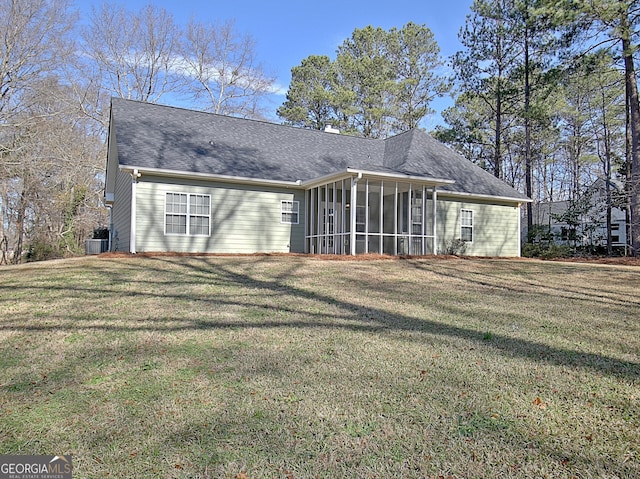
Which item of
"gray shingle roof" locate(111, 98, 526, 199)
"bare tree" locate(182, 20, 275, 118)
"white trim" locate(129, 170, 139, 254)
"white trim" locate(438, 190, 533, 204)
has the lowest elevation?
"white trim" locate(129, 170, 139, 254)

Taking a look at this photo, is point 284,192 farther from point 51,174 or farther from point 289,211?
point 51,174

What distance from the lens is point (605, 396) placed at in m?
3.05

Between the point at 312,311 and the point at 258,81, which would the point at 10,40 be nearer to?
the point at 258,81

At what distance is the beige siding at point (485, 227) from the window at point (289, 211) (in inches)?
209

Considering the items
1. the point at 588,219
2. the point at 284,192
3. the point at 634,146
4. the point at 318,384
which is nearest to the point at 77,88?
the point at 284,192

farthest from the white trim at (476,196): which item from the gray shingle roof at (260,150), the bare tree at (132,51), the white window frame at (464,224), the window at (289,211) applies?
the bare tree at (132,51)

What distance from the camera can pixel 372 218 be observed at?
50.5 ft

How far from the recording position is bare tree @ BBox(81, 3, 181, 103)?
25.2m

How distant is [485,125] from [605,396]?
2907 cm

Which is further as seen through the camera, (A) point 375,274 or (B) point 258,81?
(B) point 258,81

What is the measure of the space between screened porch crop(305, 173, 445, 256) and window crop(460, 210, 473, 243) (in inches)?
54.0

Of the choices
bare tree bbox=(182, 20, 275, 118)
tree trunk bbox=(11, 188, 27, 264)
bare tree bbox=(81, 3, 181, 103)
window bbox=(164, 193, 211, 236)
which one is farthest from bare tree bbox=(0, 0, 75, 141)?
window bbox=(164, 193, 211, 236)

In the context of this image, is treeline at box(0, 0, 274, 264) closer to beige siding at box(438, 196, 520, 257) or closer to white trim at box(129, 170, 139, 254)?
white trim at box(129, 170, 139, 254)

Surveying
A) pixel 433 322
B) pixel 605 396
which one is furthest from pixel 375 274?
pixel 605 396
